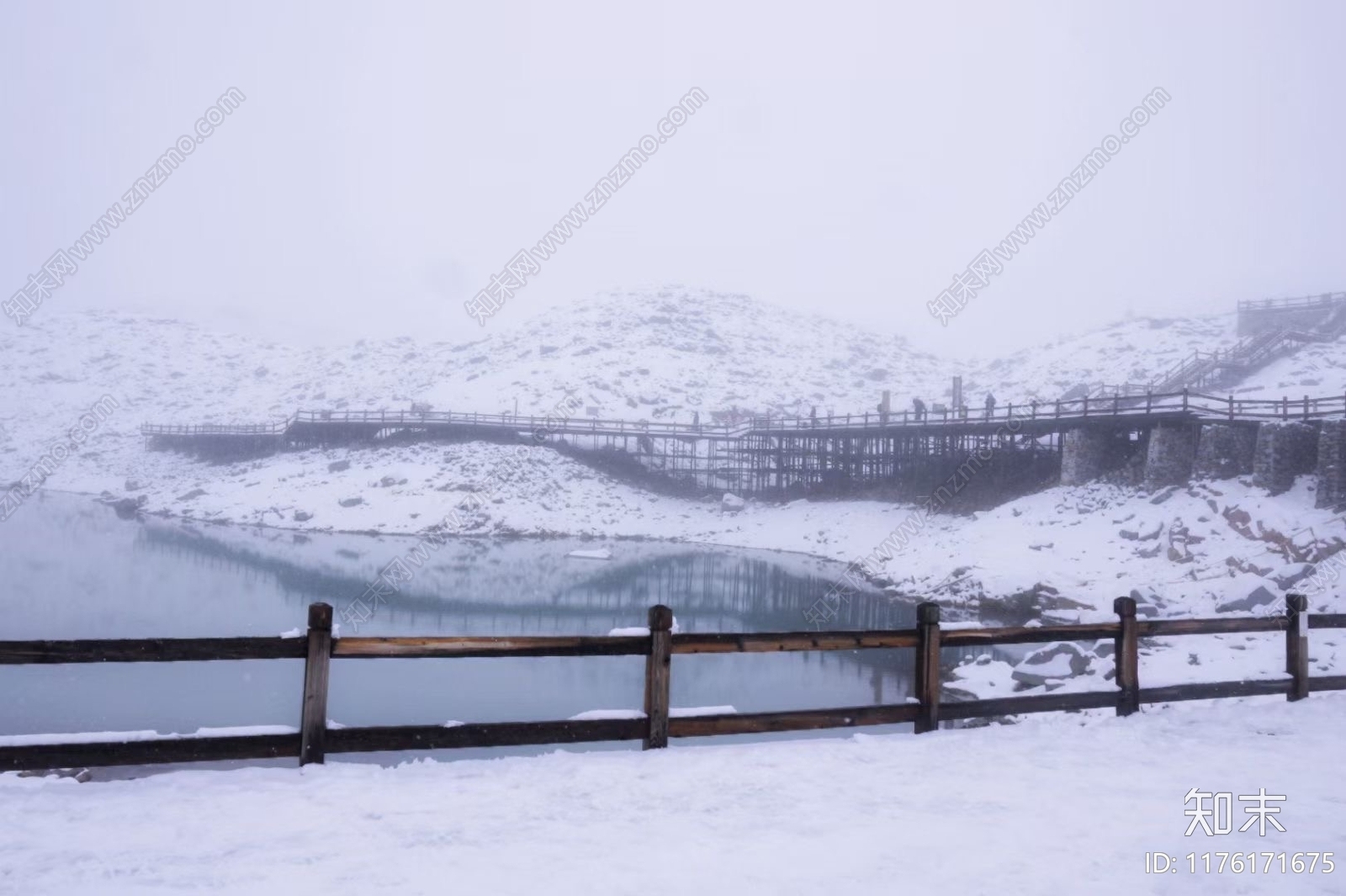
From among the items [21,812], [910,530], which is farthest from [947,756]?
[910,530]

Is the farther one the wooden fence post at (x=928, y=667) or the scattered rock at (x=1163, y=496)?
the scattered rock at (x=1163, y=496)

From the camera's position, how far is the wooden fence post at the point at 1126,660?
9.02 m

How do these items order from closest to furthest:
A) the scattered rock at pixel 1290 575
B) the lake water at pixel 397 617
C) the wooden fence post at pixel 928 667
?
the wooden fence post at pixel 928 667
the lake water at pixel 397 617
the scattered rock at pixel 1290 575

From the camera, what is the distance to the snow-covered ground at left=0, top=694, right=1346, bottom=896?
4902 mm

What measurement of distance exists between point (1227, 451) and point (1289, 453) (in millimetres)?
2804

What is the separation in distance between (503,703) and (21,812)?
40.4ft

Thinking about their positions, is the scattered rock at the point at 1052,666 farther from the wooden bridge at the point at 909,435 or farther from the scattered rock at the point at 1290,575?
the wooden bridge at the point at 909,435

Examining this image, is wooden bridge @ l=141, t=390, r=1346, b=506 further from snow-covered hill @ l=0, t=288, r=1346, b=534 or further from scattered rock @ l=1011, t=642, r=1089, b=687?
scattered rock @ l=1011, t=642, r=1089, b=687

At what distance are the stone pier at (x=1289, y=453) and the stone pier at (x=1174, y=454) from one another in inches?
184

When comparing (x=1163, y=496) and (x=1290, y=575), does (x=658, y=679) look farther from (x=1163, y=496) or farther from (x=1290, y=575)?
(x=1163, y=496)

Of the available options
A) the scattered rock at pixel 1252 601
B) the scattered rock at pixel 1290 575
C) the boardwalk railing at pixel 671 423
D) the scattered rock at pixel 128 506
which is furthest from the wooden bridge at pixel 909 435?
the scattered rock at pixel 128 506

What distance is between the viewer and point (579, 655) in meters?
6.86

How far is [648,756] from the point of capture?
7.22 meters

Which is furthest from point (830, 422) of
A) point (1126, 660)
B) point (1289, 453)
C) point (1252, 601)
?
point (1126, 660)
